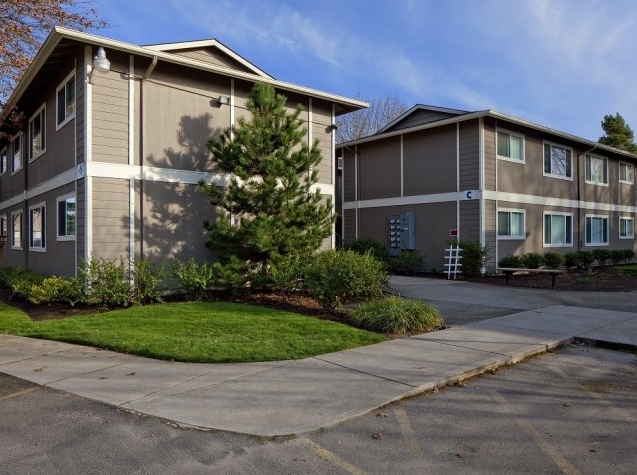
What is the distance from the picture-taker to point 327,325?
8.19 metres

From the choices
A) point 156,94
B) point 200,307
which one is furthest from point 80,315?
point 156,94

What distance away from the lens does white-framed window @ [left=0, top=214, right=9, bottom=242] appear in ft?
62.3

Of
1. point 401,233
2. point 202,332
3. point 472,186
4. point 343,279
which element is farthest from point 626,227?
point 202,332

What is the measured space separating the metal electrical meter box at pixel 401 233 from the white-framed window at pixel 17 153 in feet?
43.5

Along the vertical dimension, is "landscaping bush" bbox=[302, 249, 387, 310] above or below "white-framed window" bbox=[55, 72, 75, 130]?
below

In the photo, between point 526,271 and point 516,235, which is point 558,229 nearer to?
point 516,235

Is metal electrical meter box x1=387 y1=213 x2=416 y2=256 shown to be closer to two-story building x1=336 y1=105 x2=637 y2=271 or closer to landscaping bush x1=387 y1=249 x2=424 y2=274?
two-story building x1=336 y1=105 x2=637 y2=271

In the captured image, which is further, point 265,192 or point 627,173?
point 627,173

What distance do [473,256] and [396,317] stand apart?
953 centimetres

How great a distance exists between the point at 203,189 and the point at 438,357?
686cm

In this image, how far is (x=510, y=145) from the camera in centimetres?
1842

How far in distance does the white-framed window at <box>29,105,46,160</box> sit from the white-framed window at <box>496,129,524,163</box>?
14.4m

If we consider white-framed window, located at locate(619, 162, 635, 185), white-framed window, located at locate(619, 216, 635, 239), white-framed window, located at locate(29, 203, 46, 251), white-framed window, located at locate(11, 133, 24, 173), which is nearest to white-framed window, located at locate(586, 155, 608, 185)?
white-framed window, located at locate(619, 162, 635, 185)

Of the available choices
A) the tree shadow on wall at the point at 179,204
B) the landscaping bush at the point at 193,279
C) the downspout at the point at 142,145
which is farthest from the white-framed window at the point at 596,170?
the downspout at the point at 142,145
